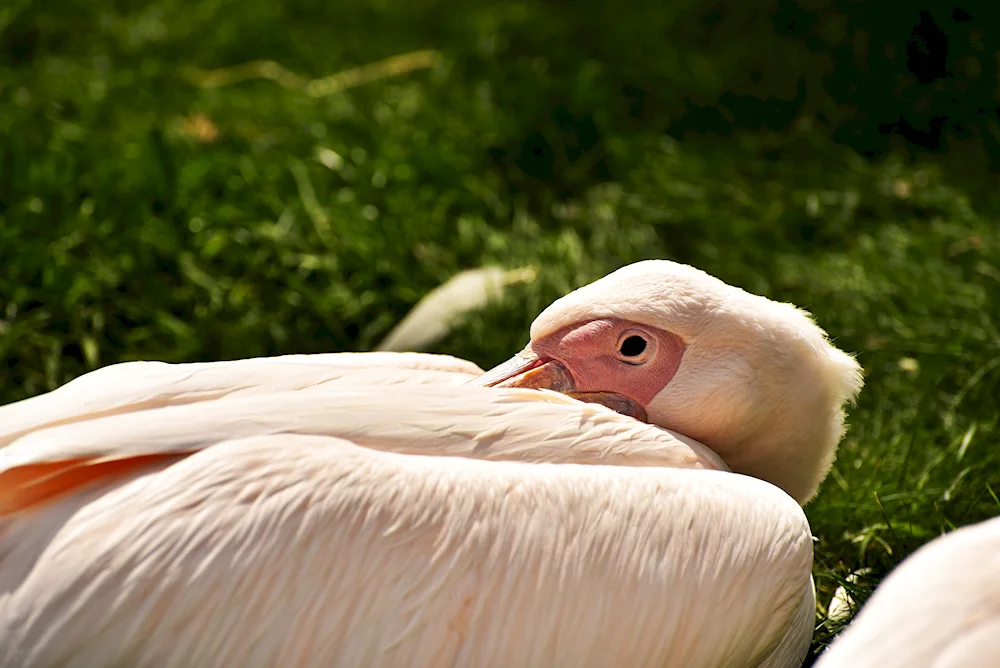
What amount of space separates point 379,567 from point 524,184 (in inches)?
112

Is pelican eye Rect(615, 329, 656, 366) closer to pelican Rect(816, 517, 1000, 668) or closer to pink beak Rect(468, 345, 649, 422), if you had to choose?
pink beak Rect(468, 345, 649, 422)

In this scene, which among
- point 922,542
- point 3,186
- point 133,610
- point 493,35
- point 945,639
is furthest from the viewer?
point 493,35

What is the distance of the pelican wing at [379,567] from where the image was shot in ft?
6.57

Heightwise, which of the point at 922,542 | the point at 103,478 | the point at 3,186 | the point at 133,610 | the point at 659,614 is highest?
the point at 3,186

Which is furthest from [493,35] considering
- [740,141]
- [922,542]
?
[922,542]

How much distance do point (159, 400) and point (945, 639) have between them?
4.55 feet

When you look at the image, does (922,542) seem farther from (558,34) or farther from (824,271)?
(558,34)

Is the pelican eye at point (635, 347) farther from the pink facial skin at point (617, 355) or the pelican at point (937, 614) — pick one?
the pelican at point (937, 614)

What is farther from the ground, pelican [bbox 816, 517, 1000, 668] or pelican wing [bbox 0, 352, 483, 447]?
pelican wing [bbox 0, 352, 483, 447]

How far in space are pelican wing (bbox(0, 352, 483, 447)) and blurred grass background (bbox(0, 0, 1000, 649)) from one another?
118cm

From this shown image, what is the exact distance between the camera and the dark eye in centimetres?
261

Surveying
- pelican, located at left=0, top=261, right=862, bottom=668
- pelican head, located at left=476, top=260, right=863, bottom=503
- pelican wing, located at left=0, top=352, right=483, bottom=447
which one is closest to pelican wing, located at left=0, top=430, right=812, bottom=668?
pelican, located at left=0, top=261, right=862, bottom=668

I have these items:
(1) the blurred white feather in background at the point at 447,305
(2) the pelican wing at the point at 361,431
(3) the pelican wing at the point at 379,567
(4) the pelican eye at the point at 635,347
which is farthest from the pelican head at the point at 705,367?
(1) the blurred white feather in background at the point at 447,305

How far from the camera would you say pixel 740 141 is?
195 inches
